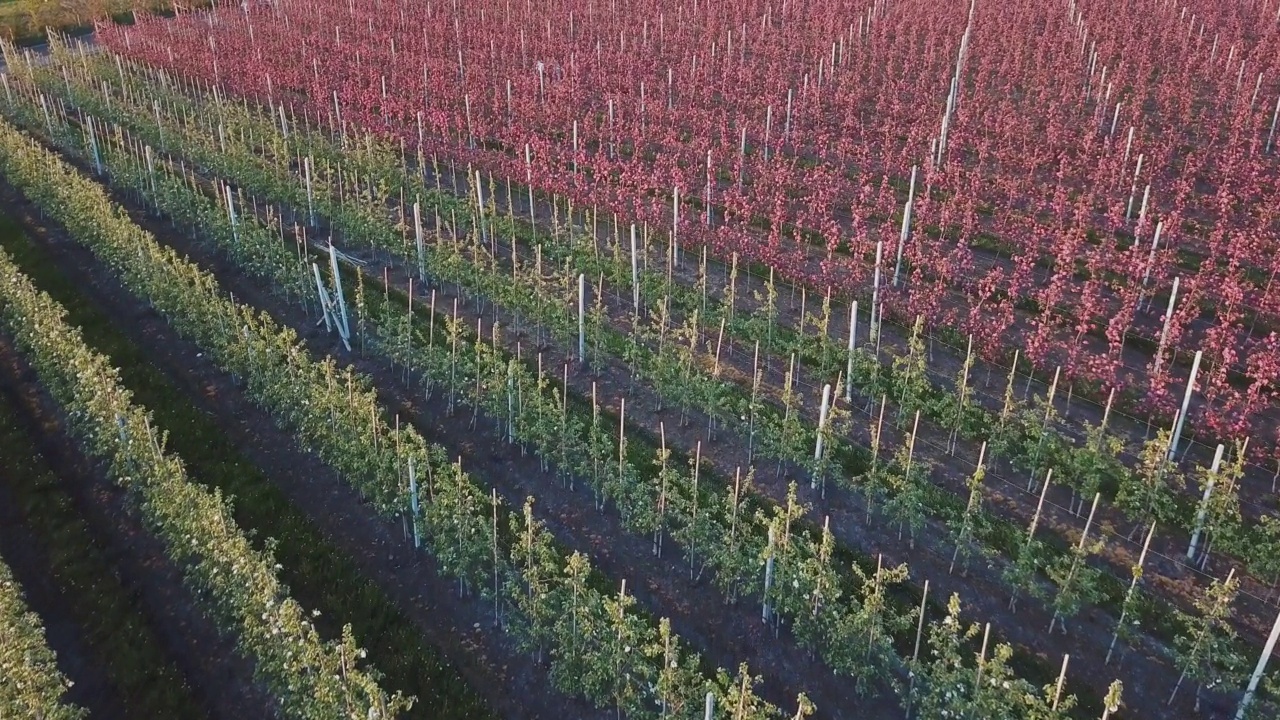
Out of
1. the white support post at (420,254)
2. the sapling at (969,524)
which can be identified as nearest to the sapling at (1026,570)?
the sapling at (969,524)

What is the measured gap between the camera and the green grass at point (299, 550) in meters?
8.81

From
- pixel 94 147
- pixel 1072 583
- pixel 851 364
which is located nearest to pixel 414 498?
pixel 851 364

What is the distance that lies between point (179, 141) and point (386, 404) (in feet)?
40.9

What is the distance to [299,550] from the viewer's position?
33.9 feet

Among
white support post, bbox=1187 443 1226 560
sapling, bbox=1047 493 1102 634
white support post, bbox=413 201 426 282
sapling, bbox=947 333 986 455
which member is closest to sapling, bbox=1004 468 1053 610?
sapling, bbox=1047 493 1102 634

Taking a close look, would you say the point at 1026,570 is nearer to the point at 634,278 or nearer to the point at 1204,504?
the point at 1204,504

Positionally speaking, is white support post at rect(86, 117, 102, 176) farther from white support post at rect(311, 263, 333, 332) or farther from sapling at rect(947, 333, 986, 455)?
sapling at rect(947, 333, 986, 455)

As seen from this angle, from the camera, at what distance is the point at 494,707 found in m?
8.61

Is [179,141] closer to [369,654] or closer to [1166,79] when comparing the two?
[369,654]

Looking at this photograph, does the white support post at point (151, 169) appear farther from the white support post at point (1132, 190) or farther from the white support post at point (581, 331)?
the white support post at point (1132, 190)

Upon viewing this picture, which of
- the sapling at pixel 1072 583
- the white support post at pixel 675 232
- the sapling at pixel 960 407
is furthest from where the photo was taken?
the white support post at pixel 675 232

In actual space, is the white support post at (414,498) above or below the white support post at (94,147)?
below

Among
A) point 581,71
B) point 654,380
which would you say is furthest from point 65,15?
point 654,380

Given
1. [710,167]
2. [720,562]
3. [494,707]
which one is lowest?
[494,707]
